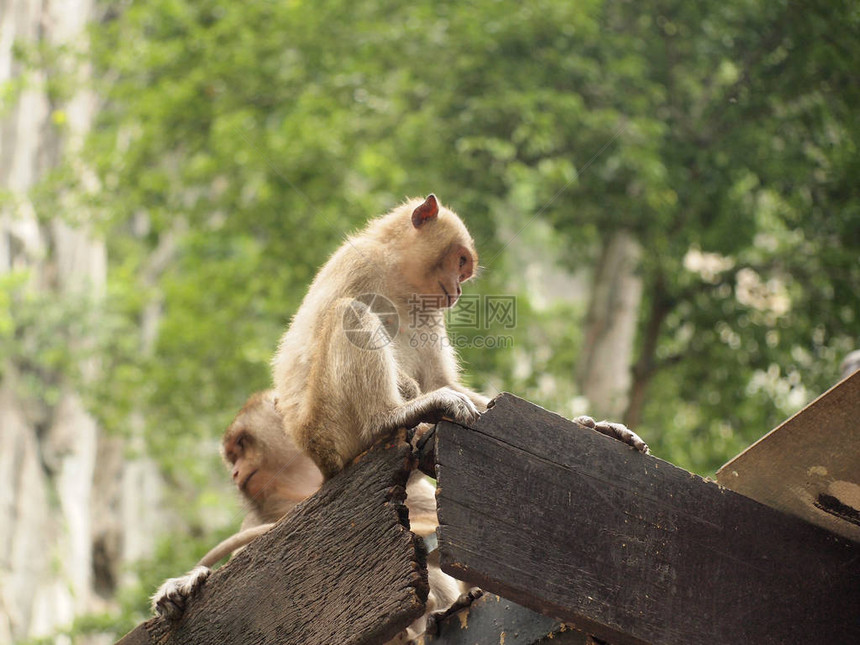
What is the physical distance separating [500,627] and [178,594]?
119cm

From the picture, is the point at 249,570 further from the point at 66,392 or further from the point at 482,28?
the point at 66,392

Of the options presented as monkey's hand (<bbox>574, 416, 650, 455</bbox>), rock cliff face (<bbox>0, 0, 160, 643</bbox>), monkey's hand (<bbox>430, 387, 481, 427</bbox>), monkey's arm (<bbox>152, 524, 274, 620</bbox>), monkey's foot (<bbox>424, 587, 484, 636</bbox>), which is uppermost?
monkey's hand (<bbox>430, 387, 481, 427</bbox>)

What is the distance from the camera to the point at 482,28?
35.1 ft

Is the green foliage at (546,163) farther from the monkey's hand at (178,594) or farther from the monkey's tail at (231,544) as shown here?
the monkey's hand at (178,594)

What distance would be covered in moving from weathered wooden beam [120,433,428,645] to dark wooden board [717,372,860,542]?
94 cm

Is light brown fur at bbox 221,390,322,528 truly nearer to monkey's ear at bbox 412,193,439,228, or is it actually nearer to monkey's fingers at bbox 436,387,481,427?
monkey's ear at bbox 412,193,439,228

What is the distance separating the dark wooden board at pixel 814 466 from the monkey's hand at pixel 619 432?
0.24m

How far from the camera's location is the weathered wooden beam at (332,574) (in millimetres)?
2715

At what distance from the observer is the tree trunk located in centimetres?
1068

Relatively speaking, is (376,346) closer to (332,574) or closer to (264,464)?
(332,574)

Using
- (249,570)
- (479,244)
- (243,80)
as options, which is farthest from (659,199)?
(249,570)

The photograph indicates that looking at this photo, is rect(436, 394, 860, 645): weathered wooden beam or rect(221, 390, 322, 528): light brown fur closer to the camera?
rect(436, 394, 860, 645): weathered wooden beam

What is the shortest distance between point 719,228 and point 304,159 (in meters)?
4.37

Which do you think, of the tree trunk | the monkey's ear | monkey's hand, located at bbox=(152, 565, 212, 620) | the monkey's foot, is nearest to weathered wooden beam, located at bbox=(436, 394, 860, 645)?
the monkey's foot
